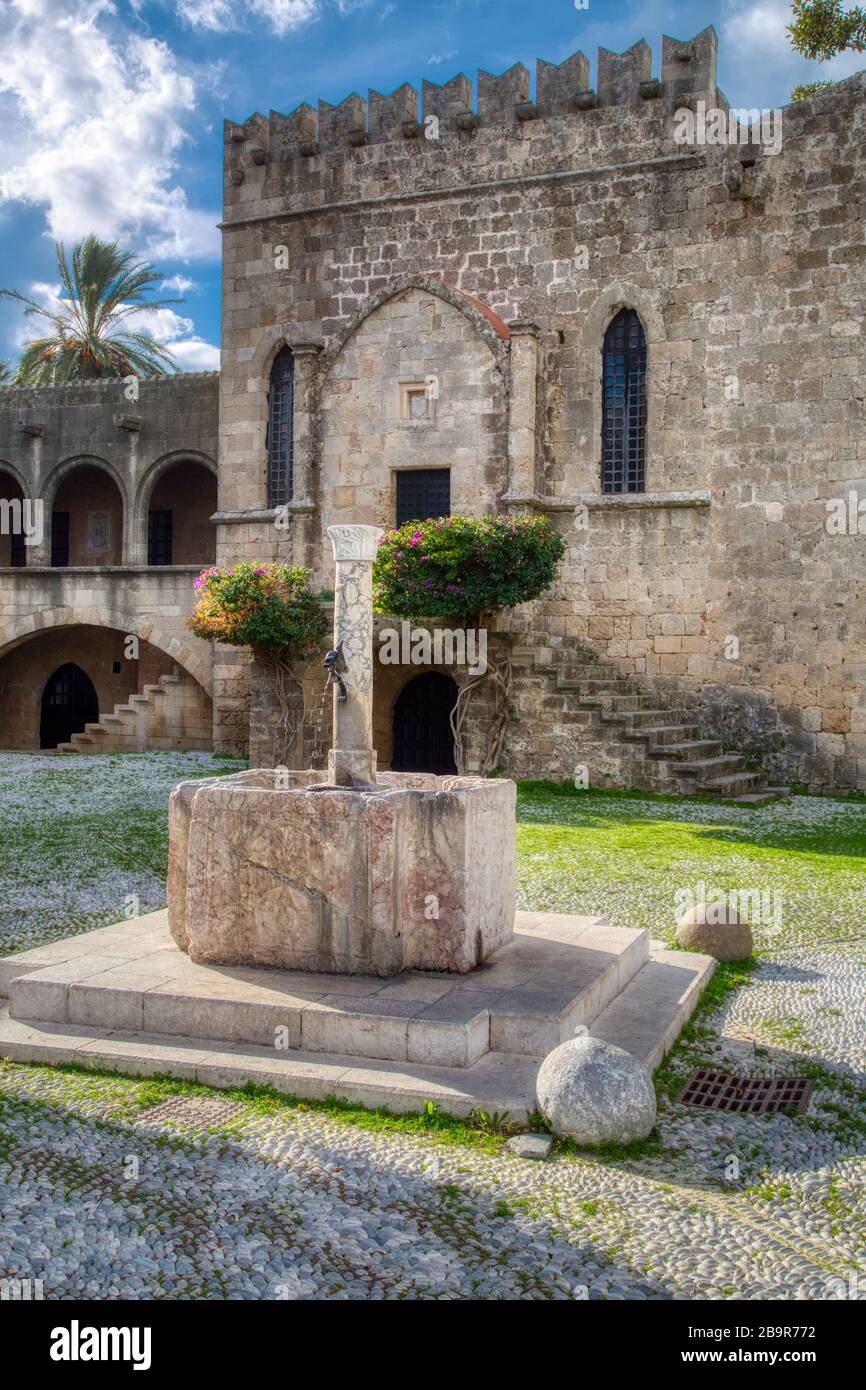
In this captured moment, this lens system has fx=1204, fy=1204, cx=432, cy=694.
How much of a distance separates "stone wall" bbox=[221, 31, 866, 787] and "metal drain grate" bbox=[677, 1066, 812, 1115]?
1131cm

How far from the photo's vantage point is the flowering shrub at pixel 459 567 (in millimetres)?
15180

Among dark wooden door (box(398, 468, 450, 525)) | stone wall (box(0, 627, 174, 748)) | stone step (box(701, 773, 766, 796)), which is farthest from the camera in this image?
stone wall (box(0, 627, 174, 748))

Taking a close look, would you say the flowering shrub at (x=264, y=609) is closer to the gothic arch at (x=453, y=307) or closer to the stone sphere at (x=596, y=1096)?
the gothic arch at (x=453, y=307)

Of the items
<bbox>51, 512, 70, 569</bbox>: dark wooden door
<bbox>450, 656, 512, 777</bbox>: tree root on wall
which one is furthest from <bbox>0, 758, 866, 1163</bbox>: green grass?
<bbox>51, 512, 70, 569</bbox>: dark wooden door

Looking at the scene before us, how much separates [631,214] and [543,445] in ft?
11.6

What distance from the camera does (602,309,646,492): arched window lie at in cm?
1766

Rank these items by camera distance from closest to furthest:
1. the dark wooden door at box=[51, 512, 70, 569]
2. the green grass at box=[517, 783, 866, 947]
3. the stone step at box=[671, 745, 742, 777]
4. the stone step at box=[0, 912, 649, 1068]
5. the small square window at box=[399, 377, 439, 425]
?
the stone step at box=[0, 912, 649, 1068], the green grass at box=[517, 783, 866, 947], the stone step at box=[671, 745, 742, 777], the small square window at box=[399, 377, 439, 425], the dark wooden door at box=[51, 512, 70, 569]

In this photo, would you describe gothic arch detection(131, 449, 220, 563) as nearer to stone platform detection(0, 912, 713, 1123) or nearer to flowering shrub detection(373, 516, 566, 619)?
flowering shrub detection(373, 516, 566, 619)

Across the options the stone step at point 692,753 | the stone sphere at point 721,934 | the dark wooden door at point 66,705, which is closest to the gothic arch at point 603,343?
the stone step at point 692,753

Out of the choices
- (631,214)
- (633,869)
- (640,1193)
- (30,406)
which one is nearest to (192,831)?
(640,1193)

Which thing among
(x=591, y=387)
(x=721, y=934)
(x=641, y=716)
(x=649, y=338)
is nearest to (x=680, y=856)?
(x=721, y=934)

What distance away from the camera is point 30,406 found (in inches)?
977

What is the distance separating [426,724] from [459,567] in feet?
13.3
